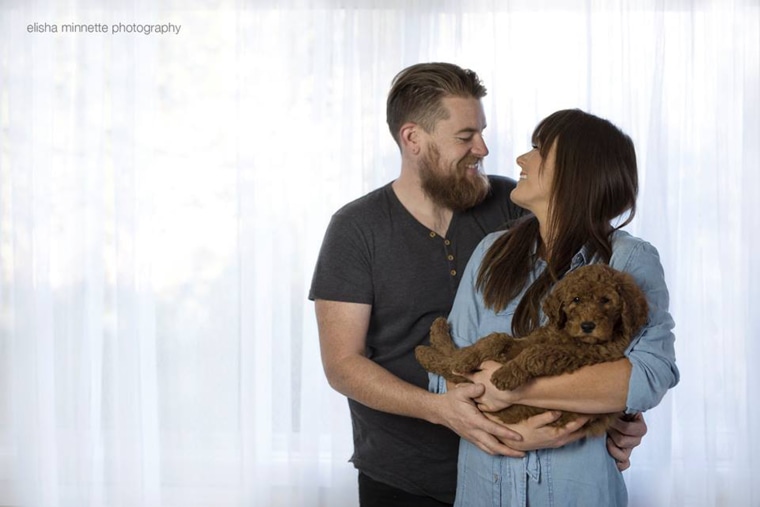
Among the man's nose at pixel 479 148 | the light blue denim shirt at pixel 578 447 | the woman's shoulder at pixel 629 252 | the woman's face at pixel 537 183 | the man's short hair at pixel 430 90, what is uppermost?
the man's short hair at pixel 430 90

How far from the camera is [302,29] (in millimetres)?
3807

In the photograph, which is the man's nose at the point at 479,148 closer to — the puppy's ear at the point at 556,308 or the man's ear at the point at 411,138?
the man's ear at the point at 411,138

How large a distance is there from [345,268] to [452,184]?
36cm

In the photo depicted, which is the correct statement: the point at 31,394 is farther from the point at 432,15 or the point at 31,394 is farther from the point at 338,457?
the point at 432,15

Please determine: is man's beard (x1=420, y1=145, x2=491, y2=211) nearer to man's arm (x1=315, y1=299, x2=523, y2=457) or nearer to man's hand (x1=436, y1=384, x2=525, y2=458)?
man's arm (x1=315, y1=299, x2=523, y2=457)

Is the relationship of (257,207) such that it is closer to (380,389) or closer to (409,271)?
(409,271)

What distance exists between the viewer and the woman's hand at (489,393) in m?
1.70

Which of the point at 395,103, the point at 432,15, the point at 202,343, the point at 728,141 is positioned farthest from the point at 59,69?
the point at 728,141

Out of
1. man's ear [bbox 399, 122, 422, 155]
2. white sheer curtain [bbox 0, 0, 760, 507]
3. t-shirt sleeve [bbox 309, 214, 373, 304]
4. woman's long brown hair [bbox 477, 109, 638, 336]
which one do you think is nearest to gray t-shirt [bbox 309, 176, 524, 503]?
t-shirt sleeve [bbox 309, 214, 373, 304]

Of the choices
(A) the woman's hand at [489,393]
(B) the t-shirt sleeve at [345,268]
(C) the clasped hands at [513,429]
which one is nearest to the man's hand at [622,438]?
(C) the clasped hands at [513,429]

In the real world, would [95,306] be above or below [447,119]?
below

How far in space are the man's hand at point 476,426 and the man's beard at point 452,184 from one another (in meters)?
0.63

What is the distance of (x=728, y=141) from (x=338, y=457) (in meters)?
2.17

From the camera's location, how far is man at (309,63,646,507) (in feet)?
7.35
